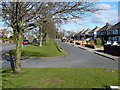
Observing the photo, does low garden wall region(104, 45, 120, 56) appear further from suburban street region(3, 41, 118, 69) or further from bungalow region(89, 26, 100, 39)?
bungalow region(89, 26, 100, 39)

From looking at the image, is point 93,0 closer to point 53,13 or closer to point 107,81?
point 53,13

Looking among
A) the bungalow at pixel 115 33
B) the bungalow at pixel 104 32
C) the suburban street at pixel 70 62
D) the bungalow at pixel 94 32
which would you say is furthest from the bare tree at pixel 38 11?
the bungalow at pixel 94 32

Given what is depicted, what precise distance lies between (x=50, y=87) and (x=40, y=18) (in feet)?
11.2

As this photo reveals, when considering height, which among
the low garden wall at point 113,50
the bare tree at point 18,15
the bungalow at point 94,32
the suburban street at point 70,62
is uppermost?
the bungalow at point 94,32

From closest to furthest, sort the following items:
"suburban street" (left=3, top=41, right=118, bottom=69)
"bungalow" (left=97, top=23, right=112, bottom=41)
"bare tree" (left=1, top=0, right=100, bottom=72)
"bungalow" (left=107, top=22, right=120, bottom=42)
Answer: "bare tree" (left=1, top=0, right=100, bottom=72) → "suburban street" (left=3, top=41, right=118, bottom=69) → "bungalow" (left=107, top=22, right=120, bottom=42) → "bungalow" (left=97, top=23, right=112, bottom=41)

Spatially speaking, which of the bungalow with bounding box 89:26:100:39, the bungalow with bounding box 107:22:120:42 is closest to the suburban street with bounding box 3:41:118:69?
the bungalow with bounding box 107:22:120:42

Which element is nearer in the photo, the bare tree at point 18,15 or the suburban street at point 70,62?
the bare tree at point 18,15

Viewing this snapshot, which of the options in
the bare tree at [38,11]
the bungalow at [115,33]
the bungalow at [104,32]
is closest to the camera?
the bare tree at [38,11]

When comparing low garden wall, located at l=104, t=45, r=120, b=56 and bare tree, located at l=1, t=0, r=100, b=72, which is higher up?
bare tree, located at l=1, t=0, r=100, b=72

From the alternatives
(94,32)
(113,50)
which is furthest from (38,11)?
(94,32)

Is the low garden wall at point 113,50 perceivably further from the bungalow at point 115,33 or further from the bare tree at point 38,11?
the bungalow at point 115,33

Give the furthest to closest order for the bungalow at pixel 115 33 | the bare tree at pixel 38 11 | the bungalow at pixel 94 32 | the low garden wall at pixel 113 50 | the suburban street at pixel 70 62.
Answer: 1. the bungalow at pixel 94 32
2. the bungalow at pixel 115 33
3. the low garden wall at pixel 113 50
4. the suburban street at pixel 70 62
5. the bare tree at pixel 38 11

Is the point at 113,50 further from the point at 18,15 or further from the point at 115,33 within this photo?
the point at 115,33

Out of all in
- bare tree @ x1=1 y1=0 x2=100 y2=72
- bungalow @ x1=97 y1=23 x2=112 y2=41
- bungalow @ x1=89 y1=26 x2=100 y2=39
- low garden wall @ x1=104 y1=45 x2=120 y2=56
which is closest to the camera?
bare tree @ x1=1 y1=0 x2=100 y2=72
